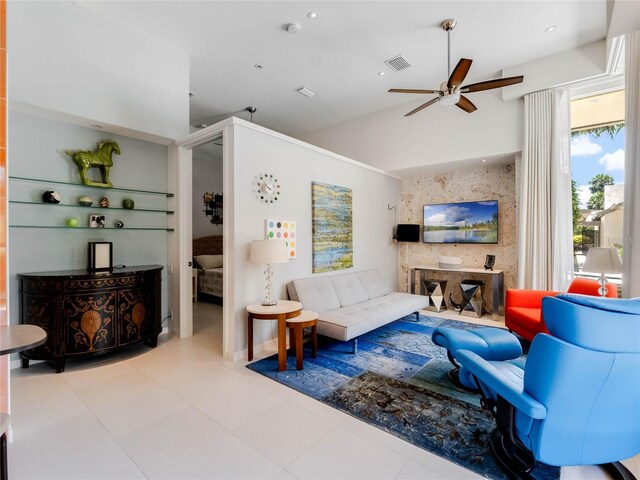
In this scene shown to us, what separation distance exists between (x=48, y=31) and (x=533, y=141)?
5.94m

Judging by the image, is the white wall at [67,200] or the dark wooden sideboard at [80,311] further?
the white wall at [67,200]

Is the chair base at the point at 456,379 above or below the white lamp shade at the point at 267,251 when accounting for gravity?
below

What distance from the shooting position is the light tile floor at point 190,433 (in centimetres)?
174

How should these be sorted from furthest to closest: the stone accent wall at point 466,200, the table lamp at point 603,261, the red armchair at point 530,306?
1. the stone accent wall at point 466,200
2. the red armchair at point 530,306
3. the table lamp at point 603,261

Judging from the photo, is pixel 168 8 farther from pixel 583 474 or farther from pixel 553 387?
pixel 583 474

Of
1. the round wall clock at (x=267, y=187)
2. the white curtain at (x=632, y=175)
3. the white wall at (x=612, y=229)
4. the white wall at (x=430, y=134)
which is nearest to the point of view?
the white curtain at (x=632, y=175)

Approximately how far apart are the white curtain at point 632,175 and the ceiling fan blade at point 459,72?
1199mm

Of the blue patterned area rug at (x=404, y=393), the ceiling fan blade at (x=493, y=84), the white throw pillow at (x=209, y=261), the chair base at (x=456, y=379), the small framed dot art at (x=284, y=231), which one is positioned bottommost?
the blue patterned area rug at (x=404, y=393)

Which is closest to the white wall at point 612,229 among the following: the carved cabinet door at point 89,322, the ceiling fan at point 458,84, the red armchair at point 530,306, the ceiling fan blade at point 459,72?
the red armchair at point 530,306

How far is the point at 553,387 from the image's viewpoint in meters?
1.43

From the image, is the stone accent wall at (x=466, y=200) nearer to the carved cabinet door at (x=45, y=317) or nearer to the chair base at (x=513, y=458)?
the chair base at (x=513, y=458)

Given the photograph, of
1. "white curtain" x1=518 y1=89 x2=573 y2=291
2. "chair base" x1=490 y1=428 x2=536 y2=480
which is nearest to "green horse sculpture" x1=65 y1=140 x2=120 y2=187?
"chair base" x1=490 y1=428 x2=536 y2=480

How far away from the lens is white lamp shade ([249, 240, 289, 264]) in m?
3.16

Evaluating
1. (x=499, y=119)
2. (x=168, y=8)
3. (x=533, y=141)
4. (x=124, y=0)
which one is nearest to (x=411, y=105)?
(x=499, y=119)
